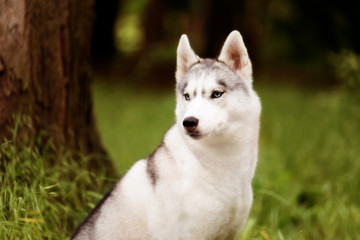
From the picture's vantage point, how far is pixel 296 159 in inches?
241

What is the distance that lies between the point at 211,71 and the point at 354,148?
11.9ft

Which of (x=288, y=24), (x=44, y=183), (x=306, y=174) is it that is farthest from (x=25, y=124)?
(x=288, y=24)

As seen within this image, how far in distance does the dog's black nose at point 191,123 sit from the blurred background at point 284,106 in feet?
3.93

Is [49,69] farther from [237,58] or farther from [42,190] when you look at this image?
[237,58]

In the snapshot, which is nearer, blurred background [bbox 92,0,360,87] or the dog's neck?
the dog's neck

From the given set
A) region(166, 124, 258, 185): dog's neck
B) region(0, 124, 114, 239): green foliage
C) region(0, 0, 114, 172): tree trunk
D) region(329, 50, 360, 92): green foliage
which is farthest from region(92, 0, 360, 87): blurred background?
region(0, 124, 114, 239): green foliage

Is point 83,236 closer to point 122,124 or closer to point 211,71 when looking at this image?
point 211,71

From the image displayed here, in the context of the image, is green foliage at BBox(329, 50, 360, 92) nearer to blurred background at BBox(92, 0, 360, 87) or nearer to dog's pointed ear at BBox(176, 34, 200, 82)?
blurred background at BBox(92, 0, 360, 87)

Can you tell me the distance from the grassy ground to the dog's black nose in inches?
45.5

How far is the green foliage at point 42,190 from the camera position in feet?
10.1

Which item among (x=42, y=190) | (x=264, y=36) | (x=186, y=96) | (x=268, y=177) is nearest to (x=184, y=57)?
(x=186, y=96)

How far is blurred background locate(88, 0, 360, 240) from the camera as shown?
4551 mm

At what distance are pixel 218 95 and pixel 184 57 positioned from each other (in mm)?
458

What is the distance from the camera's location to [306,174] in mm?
5715
